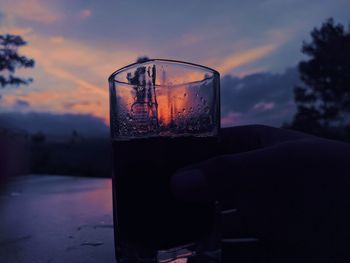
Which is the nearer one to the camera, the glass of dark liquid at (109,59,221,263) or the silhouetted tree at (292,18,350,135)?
the glass of dark liquid at (109,59,221,263)

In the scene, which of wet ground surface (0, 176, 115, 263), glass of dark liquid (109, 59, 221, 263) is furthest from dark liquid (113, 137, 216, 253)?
wet ground surface (0, 176, 115, 263)

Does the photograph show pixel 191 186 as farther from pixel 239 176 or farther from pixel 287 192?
pixel 287 192

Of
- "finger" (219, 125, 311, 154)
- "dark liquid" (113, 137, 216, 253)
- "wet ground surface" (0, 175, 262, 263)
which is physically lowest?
"wet ground surface" (0, 175, 262, 263)

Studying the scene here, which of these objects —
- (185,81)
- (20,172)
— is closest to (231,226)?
(185,81)

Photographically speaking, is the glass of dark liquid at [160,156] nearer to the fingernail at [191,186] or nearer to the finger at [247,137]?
the fingernail at [191,186]

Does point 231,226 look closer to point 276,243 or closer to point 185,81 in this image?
point 276,243

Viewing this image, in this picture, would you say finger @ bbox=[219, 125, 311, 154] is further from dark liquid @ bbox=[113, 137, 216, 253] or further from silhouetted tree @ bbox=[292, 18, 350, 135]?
silhouetted tree @ bbox=[292, 18, 350, 135]
